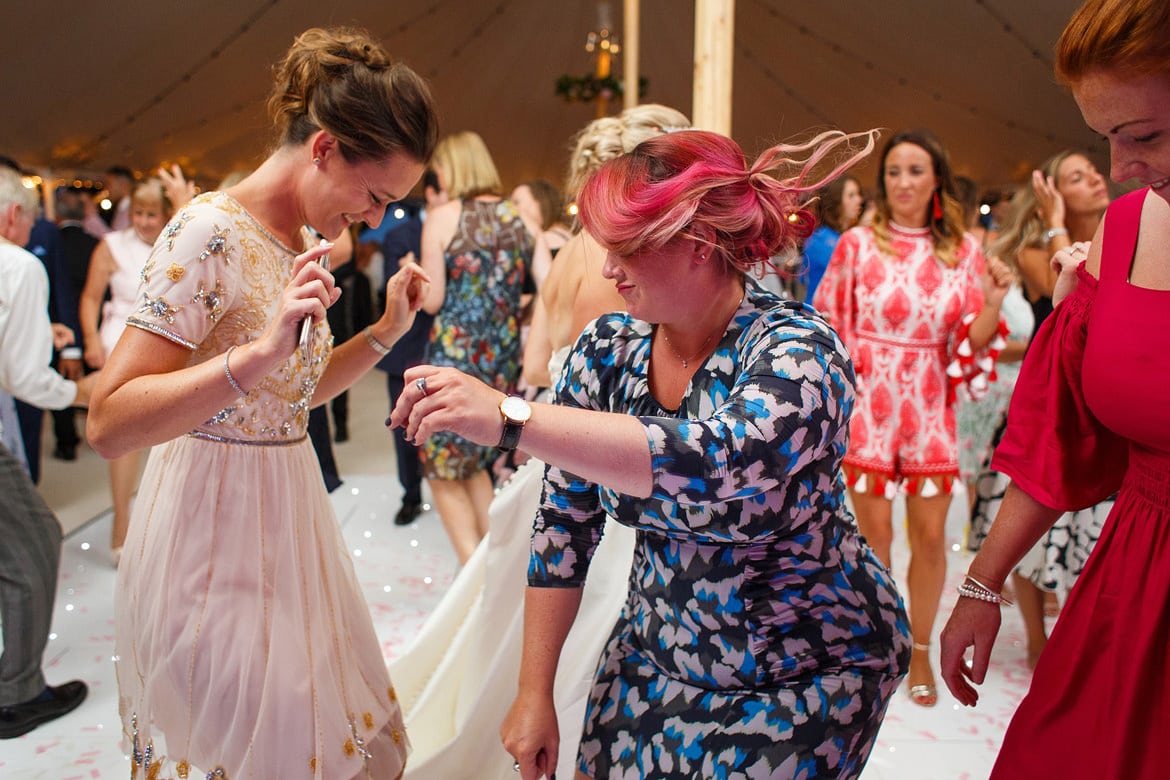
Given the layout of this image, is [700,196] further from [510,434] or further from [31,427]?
[31,427]

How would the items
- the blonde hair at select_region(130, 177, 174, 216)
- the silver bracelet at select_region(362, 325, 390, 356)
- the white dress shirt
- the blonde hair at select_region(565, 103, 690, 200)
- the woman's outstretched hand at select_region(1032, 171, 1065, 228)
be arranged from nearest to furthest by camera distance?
the silver bracelet at select_region(362, 325, 390, 356) → the blonde hair at select_region(565, 103, 690, 200) → the white dress shirt → the woman's outstretched hand at select_region(1032, 171, 1065, 228) → the blonde hair at select_region(130, 177, 174, 216)

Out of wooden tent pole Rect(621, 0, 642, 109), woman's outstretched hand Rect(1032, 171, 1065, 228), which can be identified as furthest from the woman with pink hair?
wooden tent pole Rect(621, 0, 642, 109)

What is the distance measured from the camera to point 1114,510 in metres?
1.13

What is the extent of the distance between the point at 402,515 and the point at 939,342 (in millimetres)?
2542

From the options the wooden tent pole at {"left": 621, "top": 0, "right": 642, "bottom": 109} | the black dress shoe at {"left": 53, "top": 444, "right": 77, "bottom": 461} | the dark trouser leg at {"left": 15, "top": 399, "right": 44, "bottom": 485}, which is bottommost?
the black dress shoe at {"left": 53, "top": 444, "right": 77, "bottom": 461}

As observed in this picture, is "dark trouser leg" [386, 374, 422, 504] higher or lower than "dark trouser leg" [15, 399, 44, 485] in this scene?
lower

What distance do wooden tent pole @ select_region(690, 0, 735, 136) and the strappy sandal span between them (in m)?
1.61

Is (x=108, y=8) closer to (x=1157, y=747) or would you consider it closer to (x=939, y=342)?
(x=939, y=342)

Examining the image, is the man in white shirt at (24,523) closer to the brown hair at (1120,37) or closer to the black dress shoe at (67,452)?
the brown hair at (1120,37)

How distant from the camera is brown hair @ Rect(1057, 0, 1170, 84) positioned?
905mm

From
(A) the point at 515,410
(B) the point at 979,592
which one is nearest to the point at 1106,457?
(B) the point at 979,592

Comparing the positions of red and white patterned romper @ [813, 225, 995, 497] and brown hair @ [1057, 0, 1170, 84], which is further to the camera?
red and white patterned romper @ [813, 225, 995, 497]

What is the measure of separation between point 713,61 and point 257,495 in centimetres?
166

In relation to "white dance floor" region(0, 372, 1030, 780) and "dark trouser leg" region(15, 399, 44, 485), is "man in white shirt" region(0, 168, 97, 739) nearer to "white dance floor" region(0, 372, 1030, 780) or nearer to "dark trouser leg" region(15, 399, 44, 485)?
"white dance floor" region(0, 372, 1030, 780)
